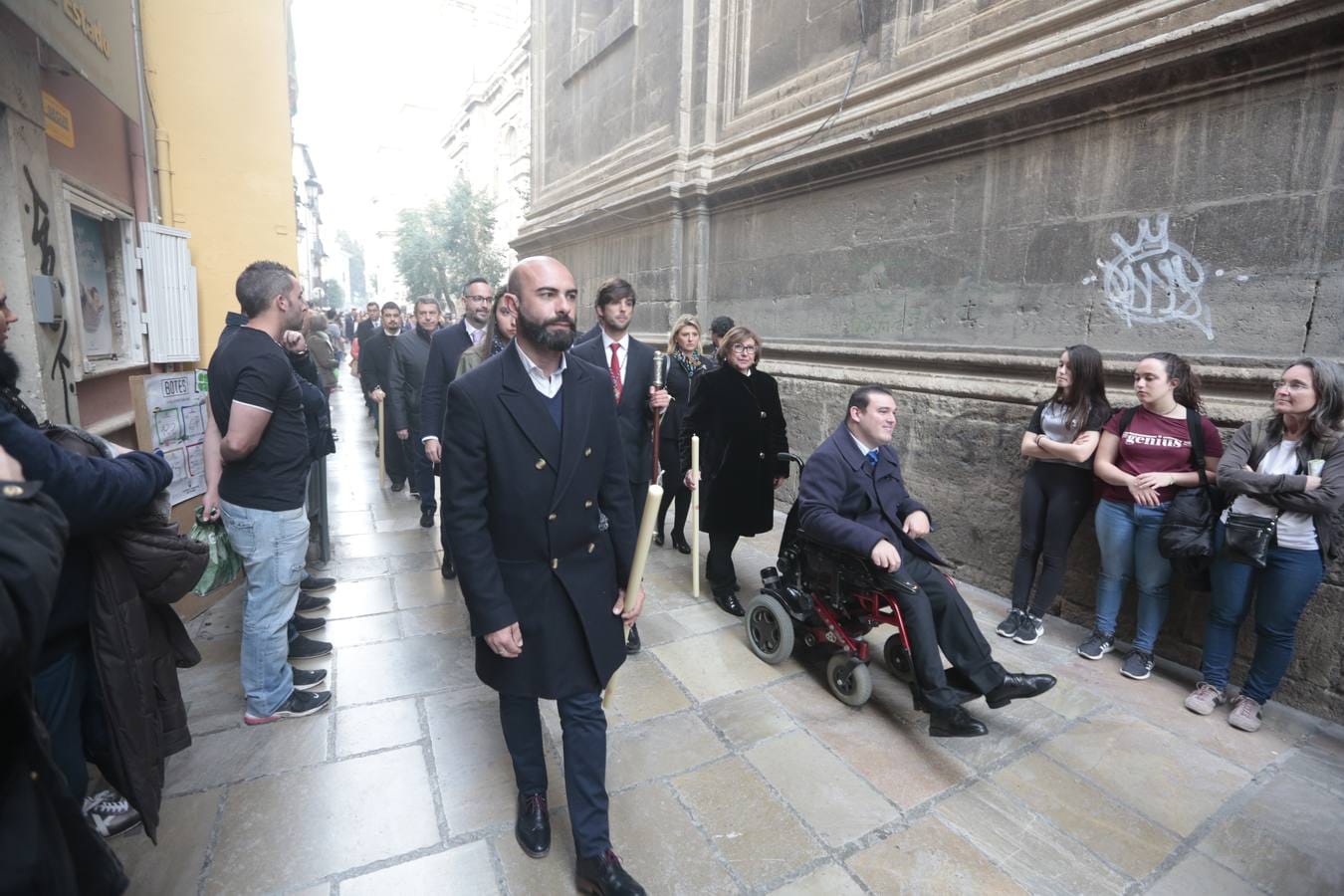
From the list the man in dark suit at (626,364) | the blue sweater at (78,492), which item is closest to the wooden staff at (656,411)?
the man in dark suit at (626,364)

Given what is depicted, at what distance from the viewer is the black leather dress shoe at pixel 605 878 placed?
2.06m

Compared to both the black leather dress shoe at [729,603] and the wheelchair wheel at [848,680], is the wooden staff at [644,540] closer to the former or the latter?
the wheelchair wheel at [848,680]

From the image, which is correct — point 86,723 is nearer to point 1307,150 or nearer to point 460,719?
point 460,719

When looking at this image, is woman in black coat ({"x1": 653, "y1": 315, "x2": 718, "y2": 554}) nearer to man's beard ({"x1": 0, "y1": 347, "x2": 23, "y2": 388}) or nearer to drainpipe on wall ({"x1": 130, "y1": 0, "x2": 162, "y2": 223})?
man's beard ({"x1": 0, "y1": 347, "x2": 23, "y2": 388})

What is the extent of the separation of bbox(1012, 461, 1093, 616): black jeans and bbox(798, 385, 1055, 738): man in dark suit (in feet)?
4.02

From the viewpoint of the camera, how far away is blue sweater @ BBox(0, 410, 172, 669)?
1.50 metres

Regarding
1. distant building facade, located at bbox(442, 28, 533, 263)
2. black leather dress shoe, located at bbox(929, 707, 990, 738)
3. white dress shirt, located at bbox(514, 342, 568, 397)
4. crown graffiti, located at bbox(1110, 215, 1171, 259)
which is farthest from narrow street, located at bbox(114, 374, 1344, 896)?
distant building facade, located at bbox(442, 28, 533, 263)

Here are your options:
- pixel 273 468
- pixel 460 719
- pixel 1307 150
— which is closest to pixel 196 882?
pixel 460 719

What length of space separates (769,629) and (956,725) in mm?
1156

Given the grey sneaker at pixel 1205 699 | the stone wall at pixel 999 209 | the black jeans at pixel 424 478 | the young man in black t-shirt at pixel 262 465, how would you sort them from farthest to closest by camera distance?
the black jeans at pixel 424 478, the stone wall at pixel 999 209, the grey sneaker at pixel 1205 699, the young man in black t-shirt at pixel 262 465

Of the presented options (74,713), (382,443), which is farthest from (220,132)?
(74,713)

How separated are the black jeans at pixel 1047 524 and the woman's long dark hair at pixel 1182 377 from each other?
0.63 metres

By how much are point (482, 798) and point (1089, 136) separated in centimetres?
510

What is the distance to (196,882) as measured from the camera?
214 centimetres
